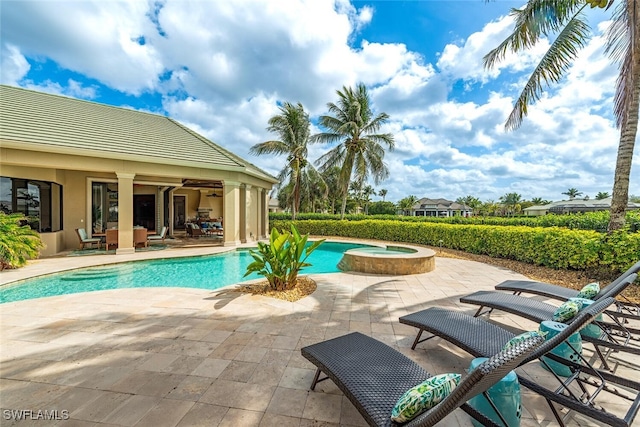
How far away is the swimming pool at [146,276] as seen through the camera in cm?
680

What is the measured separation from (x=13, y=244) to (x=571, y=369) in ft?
42.5

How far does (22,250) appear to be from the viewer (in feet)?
28.1

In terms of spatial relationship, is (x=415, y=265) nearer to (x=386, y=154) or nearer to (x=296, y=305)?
(x=296, y=305)

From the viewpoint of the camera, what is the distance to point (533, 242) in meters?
8.91

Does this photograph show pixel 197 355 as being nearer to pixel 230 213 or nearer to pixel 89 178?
pixel 230 213

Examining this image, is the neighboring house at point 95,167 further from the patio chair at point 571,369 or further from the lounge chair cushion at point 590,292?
the lounge chair cushion at point 590,292

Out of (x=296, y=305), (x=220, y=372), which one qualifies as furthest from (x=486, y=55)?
(x=220, y=372)

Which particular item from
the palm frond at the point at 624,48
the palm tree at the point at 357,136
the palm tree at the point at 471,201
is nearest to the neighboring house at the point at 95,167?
the palm tree at the point at 357,136

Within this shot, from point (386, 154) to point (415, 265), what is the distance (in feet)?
47.2

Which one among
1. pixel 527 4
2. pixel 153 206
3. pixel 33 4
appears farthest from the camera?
pixel 153 206

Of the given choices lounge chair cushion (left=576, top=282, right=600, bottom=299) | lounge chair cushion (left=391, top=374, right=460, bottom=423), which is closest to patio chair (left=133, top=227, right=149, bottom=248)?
lounge chair cushion (left=391, top=374, right=460, bottom=423)

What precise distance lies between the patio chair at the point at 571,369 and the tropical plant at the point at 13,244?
446 inches

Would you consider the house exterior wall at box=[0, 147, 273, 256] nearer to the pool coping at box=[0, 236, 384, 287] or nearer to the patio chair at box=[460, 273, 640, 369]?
the pool coping at box=[0, 236, 384, 287]

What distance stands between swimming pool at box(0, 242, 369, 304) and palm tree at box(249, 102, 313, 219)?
1057cm
